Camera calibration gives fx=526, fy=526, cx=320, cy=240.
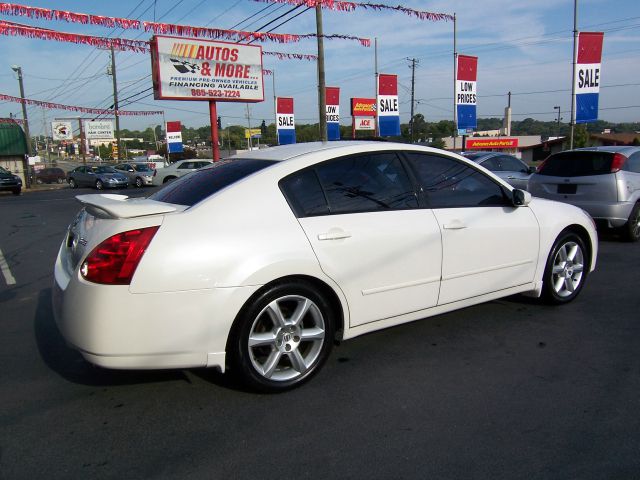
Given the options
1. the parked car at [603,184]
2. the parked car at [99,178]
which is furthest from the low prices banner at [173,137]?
the parked car at [603,184]

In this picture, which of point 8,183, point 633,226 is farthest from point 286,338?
point 8,183

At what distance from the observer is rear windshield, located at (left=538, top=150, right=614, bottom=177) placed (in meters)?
7.80

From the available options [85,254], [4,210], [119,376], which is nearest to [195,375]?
[119,376]

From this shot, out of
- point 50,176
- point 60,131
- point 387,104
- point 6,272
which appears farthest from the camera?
point 60,131

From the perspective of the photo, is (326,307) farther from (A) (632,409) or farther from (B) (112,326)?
(A) (632,409)

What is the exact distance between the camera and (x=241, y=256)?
302cm

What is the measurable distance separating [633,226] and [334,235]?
6498 mm

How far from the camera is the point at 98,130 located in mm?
68750

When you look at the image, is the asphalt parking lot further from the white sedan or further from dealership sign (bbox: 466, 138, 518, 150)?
dealership sign (bbox: 466, 138, 518, 150)

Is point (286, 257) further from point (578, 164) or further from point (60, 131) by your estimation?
point (60, 131)

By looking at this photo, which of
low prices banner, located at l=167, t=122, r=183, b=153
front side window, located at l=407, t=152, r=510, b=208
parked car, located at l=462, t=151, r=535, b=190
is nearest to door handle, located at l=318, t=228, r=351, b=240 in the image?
front side window, located at l=407, t=152, r=510, b=208

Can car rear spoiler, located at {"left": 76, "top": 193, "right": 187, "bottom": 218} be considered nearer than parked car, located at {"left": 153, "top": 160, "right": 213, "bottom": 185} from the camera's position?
Yes

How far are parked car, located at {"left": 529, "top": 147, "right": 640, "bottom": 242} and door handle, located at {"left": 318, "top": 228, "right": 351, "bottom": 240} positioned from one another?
582 centimetres

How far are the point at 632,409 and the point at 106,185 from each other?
29.9m
